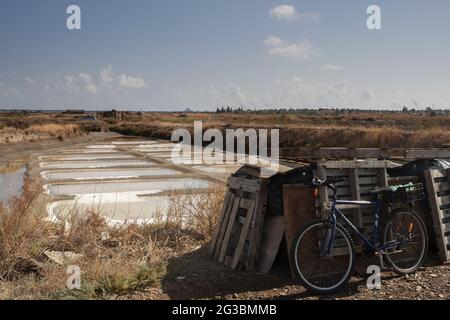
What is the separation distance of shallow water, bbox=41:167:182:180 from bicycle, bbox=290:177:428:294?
527 inches

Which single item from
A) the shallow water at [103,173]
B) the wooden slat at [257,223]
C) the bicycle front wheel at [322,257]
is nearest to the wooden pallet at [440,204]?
the bicycle front wheel at [322,257]

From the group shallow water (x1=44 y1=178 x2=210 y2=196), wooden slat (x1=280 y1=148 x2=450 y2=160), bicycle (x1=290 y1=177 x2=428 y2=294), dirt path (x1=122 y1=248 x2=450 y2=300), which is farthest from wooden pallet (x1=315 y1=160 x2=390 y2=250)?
shallow water (x1=44 y1=178 x2=210 y2=196)

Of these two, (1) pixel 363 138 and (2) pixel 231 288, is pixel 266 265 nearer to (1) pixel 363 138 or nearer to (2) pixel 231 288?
(2) pixel 231 288

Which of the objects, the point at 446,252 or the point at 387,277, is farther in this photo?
the point at 446,252

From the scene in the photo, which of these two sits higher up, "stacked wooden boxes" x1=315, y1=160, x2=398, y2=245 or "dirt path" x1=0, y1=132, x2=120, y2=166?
"stacked wooden boxes" x1=315, y1=160, x2=398, y2=245

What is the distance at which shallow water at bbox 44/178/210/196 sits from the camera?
1435cm

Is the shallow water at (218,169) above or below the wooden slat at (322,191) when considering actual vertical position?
below

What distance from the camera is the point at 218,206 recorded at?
25.2 ft

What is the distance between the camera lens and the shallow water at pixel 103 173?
17719 millimetres

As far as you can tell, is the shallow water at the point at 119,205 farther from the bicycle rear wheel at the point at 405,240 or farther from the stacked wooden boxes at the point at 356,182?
the bicycle rear wheel at the point at 405,240

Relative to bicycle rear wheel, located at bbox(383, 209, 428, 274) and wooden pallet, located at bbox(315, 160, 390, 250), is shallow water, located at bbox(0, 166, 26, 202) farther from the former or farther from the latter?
bicycle rear wheel, located at bbox(383, 209, 428, 274)
